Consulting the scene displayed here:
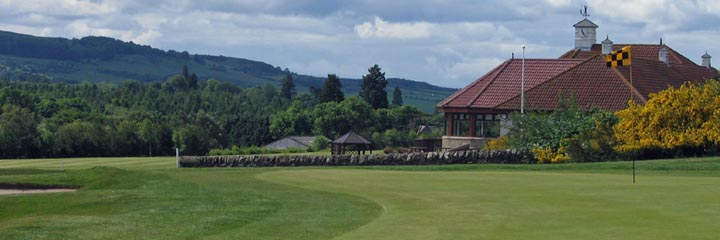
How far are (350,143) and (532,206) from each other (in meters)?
32.1

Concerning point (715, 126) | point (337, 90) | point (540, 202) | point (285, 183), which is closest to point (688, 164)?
point (715, 126)

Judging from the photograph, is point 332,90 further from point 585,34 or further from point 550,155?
point 550,155

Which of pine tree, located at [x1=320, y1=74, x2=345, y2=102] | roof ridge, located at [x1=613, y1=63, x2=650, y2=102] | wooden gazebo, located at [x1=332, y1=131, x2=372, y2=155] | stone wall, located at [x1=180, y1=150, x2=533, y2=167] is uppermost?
pine tree, located at [x1=320, y1=74, x2=345, y2=102]

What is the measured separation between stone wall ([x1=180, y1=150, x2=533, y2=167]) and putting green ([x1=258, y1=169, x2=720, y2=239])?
11288 millimetres

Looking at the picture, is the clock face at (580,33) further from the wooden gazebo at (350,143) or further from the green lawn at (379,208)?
the green lawn at (379,208)

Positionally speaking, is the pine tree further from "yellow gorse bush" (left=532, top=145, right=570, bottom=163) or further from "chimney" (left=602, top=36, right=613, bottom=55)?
"yellow gorse bush" (left=532, top=145, right=570, bottom=163)

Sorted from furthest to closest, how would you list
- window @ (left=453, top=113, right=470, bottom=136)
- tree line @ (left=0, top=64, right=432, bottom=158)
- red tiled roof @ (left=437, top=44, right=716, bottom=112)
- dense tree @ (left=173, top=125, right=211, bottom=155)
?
dense tree @ (left=173, top=125, right=211, bottom=155), tree line @ (left=0, top=64, right=432, bottom=158), window @ (left=453, top=113, right=470, bottom=136), red tiled roof @ (left=437, top=44, right=716, bottom=112)

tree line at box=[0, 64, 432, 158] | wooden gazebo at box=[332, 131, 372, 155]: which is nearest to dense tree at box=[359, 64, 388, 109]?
tree line at box=[0, 64, 432, 158]

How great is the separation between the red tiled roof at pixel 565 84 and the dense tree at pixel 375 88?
68558 millimetres

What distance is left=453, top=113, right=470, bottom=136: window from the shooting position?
56.5m

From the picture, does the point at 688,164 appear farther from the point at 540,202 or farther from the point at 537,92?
the point at 537,92

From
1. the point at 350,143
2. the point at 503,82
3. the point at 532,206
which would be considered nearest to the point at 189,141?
the point at 503,82

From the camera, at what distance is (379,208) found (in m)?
19.5

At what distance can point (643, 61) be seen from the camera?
58.2 m
